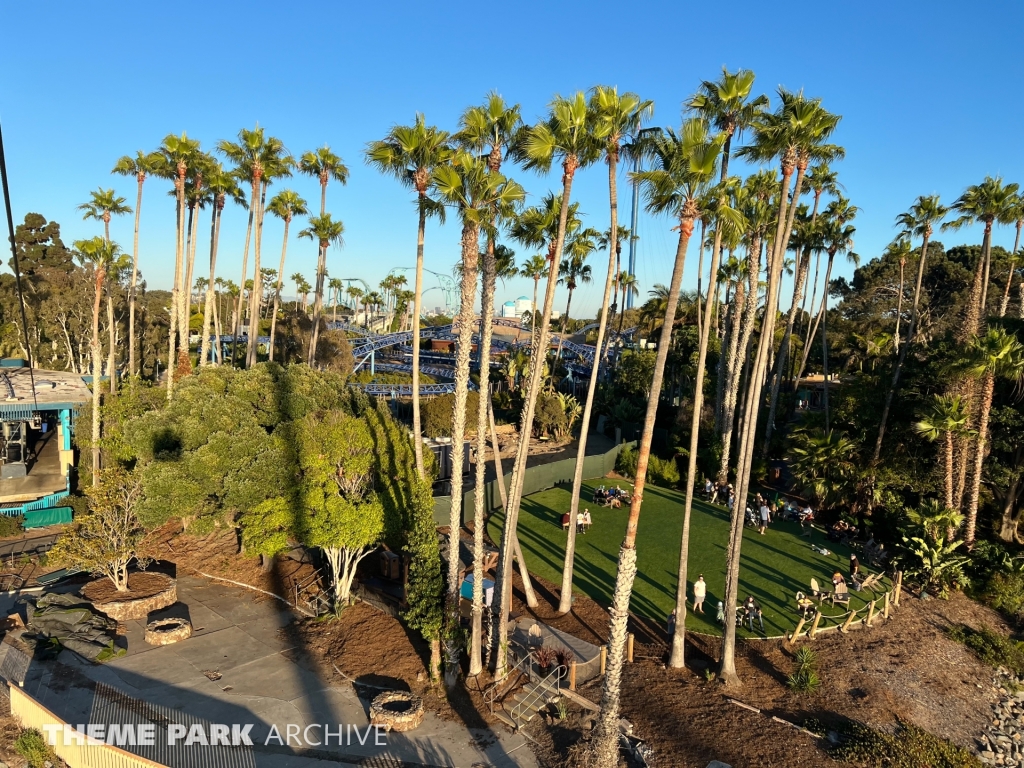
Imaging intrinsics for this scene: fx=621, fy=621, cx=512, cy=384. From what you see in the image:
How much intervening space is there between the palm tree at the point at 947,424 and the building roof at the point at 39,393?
32.5 metres

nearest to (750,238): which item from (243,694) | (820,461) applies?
(820,461)

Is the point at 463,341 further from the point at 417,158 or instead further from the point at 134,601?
the point at 134,601

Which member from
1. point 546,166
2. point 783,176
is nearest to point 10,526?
point 546,166

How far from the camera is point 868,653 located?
632 inches

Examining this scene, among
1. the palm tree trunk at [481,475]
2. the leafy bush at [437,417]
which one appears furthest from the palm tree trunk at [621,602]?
the leafy bush at [437,417]

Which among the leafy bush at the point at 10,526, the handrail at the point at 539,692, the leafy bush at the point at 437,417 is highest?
the leafy bush at the point at 437,417

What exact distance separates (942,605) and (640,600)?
960 cm

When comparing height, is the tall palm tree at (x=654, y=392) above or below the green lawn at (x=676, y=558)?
above

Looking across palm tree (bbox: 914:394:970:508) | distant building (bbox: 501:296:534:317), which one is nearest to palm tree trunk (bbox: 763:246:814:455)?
palm tree (bbox: 914:394:970:508)

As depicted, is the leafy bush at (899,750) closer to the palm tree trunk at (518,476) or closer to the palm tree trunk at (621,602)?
the palm tree trunk at (621,602)

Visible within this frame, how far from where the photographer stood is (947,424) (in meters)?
20.5

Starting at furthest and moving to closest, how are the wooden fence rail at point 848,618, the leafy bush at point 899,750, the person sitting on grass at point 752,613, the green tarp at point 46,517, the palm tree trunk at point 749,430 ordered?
the green tarp at point 46,517 < the person sitting on grass at point 752,613 < the wooden fence rail at point 848,618 < the palm tree trunk at point 749,430 < the leafy bush at point 899,750

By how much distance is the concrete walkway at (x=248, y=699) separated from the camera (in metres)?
11.9

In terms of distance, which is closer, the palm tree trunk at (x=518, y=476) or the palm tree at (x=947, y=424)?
the palm tree trunk at (x=518, y=476)
